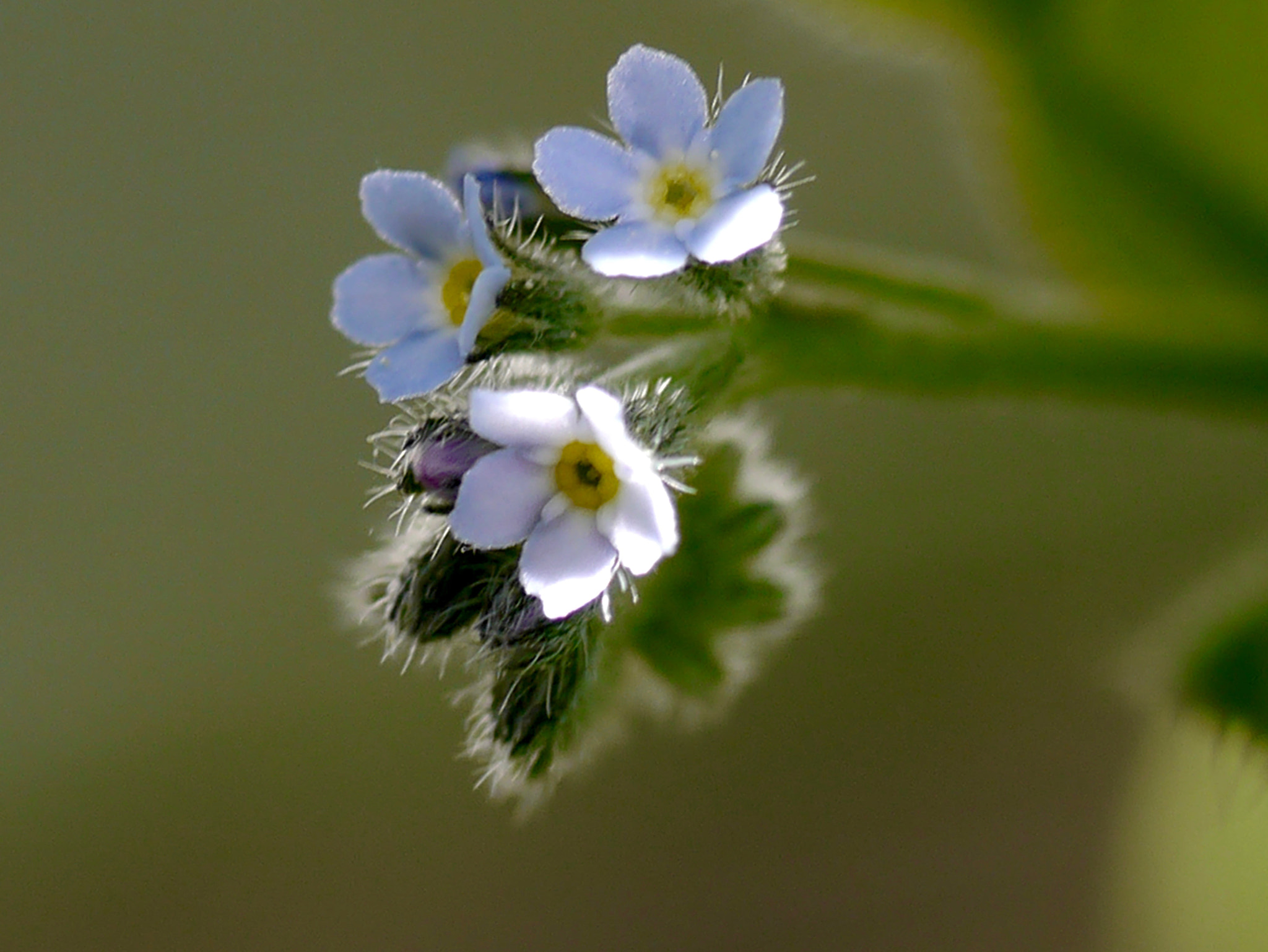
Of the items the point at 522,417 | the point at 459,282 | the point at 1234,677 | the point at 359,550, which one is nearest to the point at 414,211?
the point at 459,282

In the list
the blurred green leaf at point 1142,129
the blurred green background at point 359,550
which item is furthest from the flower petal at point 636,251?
the blurred green background at point 359,550

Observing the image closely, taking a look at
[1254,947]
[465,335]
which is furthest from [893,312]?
[1254,947]

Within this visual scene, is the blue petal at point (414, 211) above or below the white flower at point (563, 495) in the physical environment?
above

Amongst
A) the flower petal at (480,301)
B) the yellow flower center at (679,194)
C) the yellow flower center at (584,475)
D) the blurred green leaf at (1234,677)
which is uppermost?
the blurred green leaf at (1234,677)

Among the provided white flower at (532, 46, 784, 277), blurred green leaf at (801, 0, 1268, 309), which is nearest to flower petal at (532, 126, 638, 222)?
white flower at (532, 46, 784, 277)

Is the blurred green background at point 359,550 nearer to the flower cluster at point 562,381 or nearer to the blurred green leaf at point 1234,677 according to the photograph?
the blurred green leaf at point 1234,677

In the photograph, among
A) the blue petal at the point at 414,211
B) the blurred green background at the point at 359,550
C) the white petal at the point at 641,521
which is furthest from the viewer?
the blurred green background at the point at 359,550

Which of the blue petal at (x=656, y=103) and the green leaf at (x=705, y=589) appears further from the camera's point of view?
the green leaf at (x=705, y=589)
